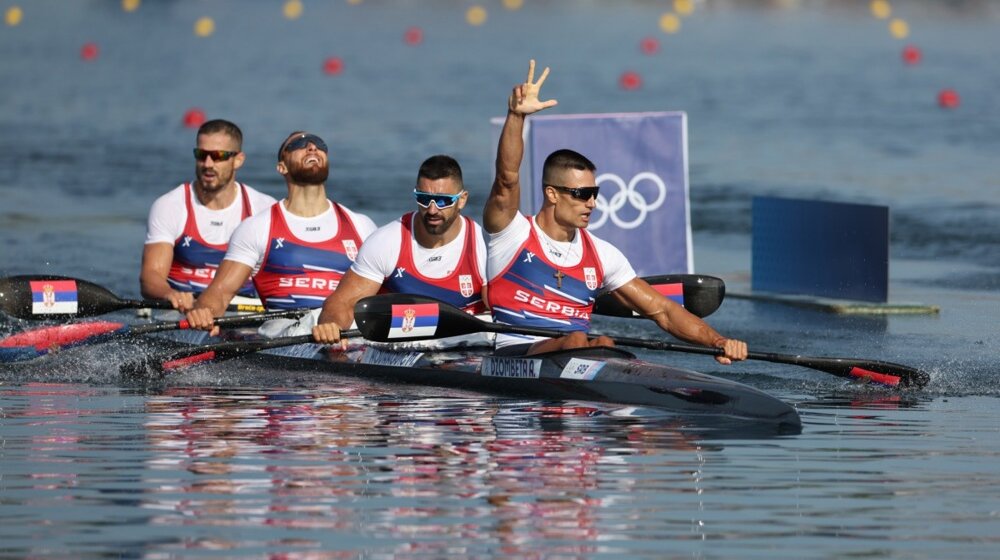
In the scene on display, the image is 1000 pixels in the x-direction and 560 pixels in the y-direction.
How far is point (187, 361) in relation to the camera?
1229 cm

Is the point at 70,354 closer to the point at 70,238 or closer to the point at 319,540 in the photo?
the point at 319,540

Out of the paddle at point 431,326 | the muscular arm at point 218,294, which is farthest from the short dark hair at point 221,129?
the paddle at point 431,326

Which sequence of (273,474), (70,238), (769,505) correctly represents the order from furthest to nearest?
(70,238)
(273,474)
(769,505)

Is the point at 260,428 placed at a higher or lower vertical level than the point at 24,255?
lower

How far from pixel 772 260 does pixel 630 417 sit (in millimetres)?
7204

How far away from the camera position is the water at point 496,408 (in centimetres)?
763

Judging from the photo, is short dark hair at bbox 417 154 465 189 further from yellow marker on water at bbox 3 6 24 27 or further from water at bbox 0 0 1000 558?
yellow marker on water at bbox 3 6 24 27

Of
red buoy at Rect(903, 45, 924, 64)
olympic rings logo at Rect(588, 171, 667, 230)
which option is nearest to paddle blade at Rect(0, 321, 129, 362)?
olympic rings logo at Rect(588, 171, 667, 230)

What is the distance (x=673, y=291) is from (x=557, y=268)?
4.85 ft

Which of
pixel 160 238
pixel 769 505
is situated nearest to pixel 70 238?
pixel 160 238

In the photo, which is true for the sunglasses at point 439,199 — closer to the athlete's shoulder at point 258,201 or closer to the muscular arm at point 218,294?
the muscular arm at point 218,294

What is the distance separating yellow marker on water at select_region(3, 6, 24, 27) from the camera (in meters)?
66.4

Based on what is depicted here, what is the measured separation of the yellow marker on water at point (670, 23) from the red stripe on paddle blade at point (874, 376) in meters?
53.9

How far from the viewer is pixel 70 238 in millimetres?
20984
